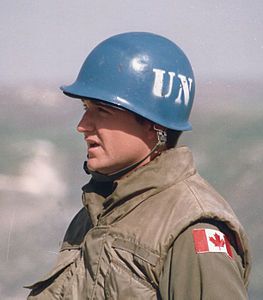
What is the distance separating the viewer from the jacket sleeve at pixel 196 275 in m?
1.67

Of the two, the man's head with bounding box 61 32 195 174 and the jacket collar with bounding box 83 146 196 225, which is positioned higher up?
the man's head with bounding box 61 32 195 174

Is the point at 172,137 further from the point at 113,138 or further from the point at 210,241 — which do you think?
the point at 210,241

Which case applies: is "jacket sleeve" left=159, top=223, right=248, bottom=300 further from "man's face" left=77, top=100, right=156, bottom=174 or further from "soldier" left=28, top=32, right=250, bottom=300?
"man's face" left=77, top=100, right=156, bottom=174

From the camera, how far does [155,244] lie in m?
1.73

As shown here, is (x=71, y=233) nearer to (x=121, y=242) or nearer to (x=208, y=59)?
(x=121, y=242)

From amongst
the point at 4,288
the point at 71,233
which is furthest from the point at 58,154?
the point at 71,233

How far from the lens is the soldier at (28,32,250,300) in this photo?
67.2 inches

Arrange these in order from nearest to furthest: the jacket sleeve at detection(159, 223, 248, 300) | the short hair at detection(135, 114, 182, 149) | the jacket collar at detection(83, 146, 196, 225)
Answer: the jacket sleeve at detection(159, 223, 248, 300), the jacket collar at detection(83, 146, 196, 225), the short hair at detection(135, 114, 182, 149)

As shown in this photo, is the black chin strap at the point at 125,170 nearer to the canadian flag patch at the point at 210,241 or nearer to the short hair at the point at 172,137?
the short hair at the point at 172,137

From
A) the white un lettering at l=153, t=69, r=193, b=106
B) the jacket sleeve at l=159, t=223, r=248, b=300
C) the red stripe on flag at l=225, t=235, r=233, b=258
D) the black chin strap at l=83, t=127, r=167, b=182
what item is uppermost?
the white un lettering at l=153, t=69, r=193, b=106

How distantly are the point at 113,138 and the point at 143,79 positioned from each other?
0.48 ft

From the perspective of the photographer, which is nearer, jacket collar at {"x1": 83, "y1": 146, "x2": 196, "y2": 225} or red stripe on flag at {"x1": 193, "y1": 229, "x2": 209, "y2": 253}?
red stripe on flag at {"x1": 193, "y1": 229, "x2": 209, "y2": 253}

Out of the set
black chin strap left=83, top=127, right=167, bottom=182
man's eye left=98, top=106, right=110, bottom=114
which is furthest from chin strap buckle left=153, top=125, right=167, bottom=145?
man's eye left=98, top=106, right=110, bottom=114

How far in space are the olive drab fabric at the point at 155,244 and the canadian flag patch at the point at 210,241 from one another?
12 mm
